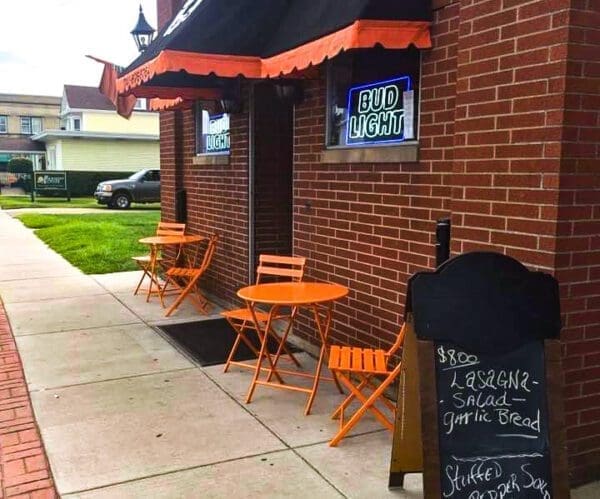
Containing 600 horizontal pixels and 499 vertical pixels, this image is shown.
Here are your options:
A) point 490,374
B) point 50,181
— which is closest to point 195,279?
point 490,374

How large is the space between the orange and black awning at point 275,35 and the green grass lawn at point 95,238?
5171 mm

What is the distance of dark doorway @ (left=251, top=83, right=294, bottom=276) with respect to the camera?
6902 mm

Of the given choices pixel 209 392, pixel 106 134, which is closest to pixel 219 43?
pixel 209 392

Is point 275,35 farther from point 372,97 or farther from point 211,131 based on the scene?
point 211,131

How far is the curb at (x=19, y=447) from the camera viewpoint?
3.39m

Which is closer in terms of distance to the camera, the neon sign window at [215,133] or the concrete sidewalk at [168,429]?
the concrete sidewalk at [168,429]

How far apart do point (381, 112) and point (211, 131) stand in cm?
381

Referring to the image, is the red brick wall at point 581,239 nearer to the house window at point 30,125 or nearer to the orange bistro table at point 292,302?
the orange bistro table at point 292,302

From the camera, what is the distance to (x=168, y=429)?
4105mm

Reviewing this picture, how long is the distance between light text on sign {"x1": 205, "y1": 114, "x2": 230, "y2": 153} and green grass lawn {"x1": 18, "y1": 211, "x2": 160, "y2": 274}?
130 inches

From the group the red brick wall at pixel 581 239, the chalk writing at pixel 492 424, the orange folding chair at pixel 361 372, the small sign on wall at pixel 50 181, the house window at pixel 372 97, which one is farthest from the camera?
the small sign on wall at pixel 50 181

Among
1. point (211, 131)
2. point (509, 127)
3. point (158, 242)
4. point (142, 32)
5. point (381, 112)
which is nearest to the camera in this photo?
point (509, 127)

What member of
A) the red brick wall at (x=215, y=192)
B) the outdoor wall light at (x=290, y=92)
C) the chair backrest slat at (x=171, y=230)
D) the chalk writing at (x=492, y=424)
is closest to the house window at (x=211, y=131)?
the red brick wall at (x=215, y=192)

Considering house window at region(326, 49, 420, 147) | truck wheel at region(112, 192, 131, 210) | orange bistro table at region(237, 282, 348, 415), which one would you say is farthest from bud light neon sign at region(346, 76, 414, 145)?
truck wheel at region(112, 192, 131, 210)
